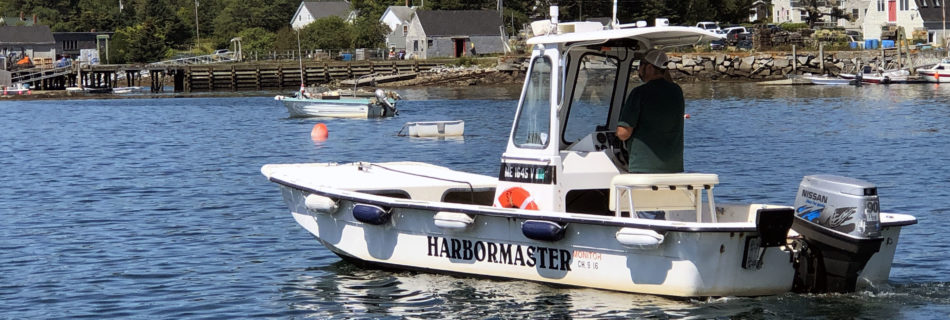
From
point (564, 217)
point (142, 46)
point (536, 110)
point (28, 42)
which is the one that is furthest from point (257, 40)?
point (564, 217)

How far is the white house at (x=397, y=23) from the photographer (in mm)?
107188

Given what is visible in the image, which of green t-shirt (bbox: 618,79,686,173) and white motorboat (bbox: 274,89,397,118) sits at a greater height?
green t-shirt (bbox: 618,79,686,173)

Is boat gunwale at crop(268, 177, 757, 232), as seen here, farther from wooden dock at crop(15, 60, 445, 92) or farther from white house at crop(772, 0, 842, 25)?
white house at crop(772, 0, 842, 25)

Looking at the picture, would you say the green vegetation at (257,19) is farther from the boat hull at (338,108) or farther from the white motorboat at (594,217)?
the white motorboat at (594,217)

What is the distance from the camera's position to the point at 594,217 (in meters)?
11.5

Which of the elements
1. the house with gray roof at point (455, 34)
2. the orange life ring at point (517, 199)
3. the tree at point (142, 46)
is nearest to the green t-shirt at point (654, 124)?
the orange life ring at point (517, 199)

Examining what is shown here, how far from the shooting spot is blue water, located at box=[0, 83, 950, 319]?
12328 mm

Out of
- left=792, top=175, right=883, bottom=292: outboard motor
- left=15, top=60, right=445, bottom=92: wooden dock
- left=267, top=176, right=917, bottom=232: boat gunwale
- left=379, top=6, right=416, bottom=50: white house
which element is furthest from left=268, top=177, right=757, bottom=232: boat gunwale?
left=379, top=6, right=416, bottom=50: white house

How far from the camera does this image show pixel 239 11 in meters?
132

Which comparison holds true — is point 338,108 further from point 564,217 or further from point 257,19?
point 257,19

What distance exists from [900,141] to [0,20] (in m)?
115

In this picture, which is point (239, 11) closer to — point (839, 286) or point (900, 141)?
point (900, 141)

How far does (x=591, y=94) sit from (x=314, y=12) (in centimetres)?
12287

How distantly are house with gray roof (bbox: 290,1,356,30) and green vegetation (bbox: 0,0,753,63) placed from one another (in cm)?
169
